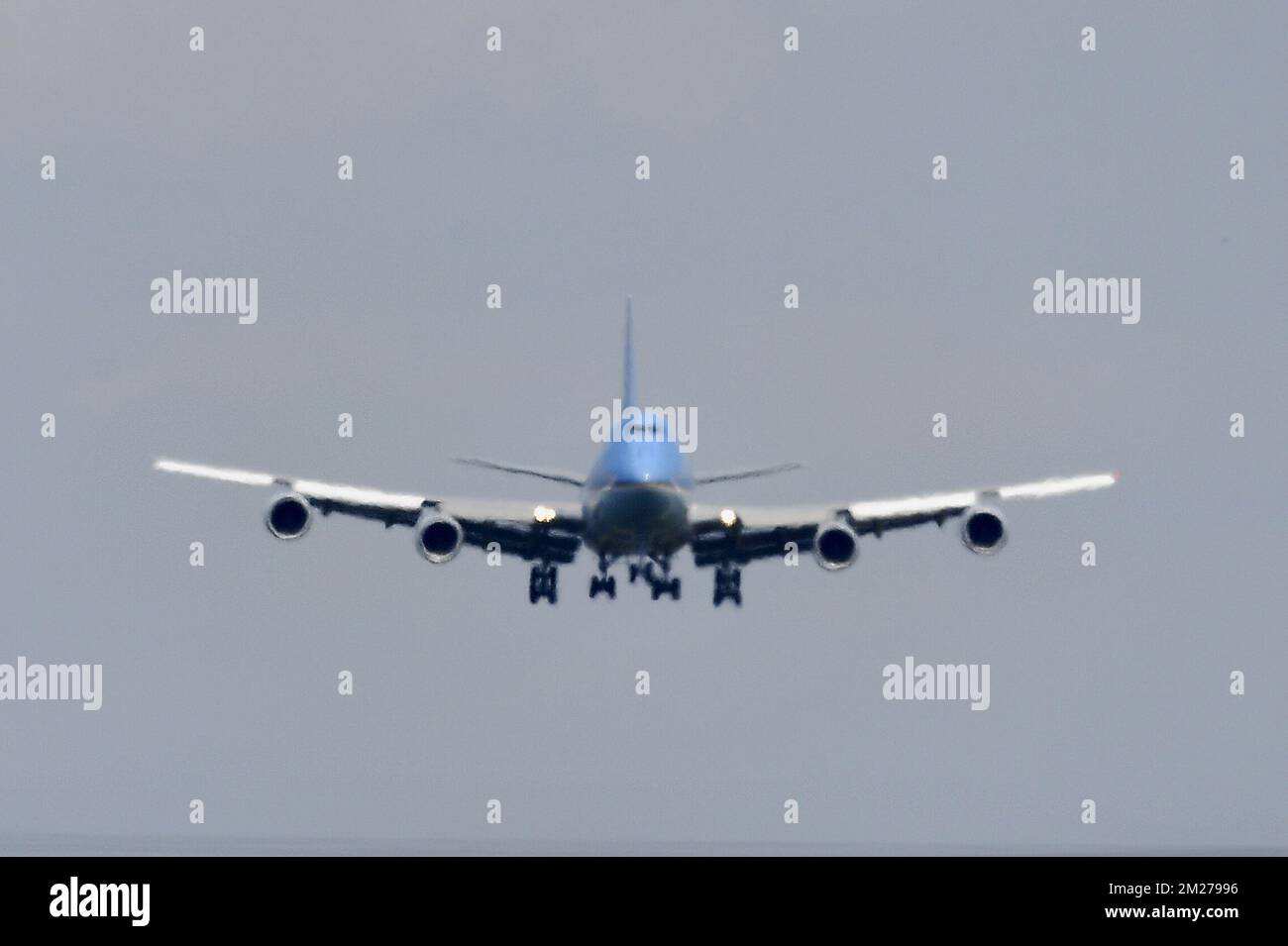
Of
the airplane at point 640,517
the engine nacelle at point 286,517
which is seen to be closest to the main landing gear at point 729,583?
the airplane at point 640,517

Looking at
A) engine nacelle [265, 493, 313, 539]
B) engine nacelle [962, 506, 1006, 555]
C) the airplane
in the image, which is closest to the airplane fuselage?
the airplane

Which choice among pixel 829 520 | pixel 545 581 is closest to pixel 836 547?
pixel 829 520

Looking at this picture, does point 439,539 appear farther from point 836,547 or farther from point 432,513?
point 836,547

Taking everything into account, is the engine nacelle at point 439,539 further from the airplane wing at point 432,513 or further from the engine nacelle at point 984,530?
the engine nacelle at point 984,530

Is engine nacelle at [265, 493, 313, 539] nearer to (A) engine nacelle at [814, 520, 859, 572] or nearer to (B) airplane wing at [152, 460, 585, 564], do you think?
(B) airplane wing at [152, 460, 585, 564]
